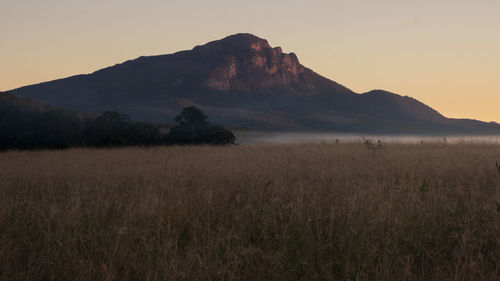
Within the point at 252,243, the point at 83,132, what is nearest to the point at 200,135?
the point at 83,132

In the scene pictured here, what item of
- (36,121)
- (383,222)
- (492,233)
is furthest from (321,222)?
(36,121)

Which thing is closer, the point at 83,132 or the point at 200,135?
the point at 83,132

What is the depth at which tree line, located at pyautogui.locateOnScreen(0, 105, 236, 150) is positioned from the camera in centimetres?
2562

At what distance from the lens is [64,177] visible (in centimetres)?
→ 1022

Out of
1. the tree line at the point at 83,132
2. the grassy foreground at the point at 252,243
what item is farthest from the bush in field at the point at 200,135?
the grassy foreground at the point at 252,243

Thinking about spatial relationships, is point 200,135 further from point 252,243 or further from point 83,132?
point 252,243

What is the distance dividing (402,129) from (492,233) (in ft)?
647

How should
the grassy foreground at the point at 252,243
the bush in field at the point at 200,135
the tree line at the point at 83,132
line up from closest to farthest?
the grassy foreground at the point at 252,243
the tree line at the point at 83,132
the bush in field at the point at 200,135

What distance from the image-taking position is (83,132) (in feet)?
90.0

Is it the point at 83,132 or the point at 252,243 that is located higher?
the point at 83,132

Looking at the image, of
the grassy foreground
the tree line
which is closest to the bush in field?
the tree line

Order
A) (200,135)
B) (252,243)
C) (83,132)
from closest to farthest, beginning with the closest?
(252,243) → (83,132) → (200,135)

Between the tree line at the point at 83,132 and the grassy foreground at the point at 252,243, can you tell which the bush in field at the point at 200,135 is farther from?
the grassy foreground at the point at 252,243

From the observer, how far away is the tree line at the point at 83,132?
2562 cm
